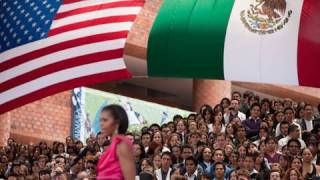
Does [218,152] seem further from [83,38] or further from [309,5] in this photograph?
[309,5]

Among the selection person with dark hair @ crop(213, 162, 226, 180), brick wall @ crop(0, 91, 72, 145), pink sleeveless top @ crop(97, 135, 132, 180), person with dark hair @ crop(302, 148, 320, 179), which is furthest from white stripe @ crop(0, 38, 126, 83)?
brick wall @ crop(0, 91, 72, 145)

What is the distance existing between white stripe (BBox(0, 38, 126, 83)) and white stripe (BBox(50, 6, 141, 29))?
253 mm

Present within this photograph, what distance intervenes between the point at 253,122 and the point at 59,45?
460 cm

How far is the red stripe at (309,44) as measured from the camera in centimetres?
655

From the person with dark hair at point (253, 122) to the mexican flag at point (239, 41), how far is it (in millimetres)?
4404

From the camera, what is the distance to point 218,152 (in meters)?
10.2

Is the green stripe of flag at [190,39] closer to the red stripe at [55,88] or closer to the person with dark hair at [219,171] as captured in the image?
the red stripe at [55,88]

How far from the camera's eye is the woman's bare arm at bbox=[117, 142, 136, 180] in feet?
13.9

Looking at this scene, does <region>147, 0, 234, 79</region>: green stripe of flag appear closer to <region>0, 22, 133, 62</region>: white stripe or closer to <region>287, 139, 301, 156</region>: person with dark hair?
<region>0, 22, 133, 62</region>: white stripe

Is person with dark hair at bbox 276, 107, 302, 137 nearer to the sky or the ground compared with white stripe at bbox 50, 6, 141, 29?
nearer to the ground

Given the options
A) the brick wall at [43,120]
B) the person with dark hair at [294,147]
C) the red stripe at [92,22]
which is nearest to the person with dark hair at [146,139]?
the person with dark hair at [294,147]

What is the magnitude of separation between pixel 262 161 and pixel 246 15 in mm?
3420

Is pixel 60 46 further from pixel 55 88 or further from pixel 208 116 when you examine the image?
pixel 208 116

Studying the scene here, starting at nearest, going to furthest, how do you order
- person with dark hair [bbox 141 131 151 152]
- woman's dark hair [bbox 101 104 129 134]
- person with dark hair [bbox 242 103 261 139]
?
woman's dark hair [bbox 101 104 129 134]
person with dark hair [bbox 242 103 261 139]
person with dark hair [bbox 141 131 151 152]
